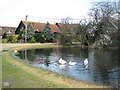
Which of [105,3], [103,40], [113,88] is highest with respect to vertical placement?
[105,3]

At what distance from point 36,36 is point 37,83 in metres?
39.3

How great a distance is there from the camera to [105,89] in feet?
20.9

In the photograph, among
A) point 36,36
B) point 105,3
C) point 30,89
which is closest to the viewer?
point 30,89

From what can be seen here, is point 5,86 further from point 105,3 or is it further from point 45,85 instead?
point 105,3

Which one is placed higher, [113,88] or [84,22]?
[84,22]

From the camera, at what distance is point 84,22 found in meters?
35.6

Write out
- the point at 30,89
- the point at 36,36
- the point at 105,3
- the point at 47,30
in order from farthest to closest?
the point at 47,30
the point at 36,36
the point at 105,3
the point at 30,89

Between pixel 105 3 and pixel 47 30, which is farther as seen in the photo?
pixel 47 30

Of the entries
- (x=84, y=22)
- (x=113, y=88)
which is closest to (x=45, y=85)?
(x=113, y=88)

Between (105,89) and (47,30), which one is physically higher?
(47,30)

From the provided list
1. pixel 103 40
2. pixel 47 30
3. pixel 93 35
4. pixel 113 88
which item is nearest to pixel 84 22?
pixel 93 35

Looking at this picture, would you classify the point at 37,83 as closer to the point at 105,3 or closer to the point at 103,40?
the point at 105,3

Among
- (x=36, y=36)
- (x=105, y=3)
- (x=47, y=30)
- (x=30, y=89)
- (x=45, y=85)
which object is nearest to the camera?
(x=30, y=89)

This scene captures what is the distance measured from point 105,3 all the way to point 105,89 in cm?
596
